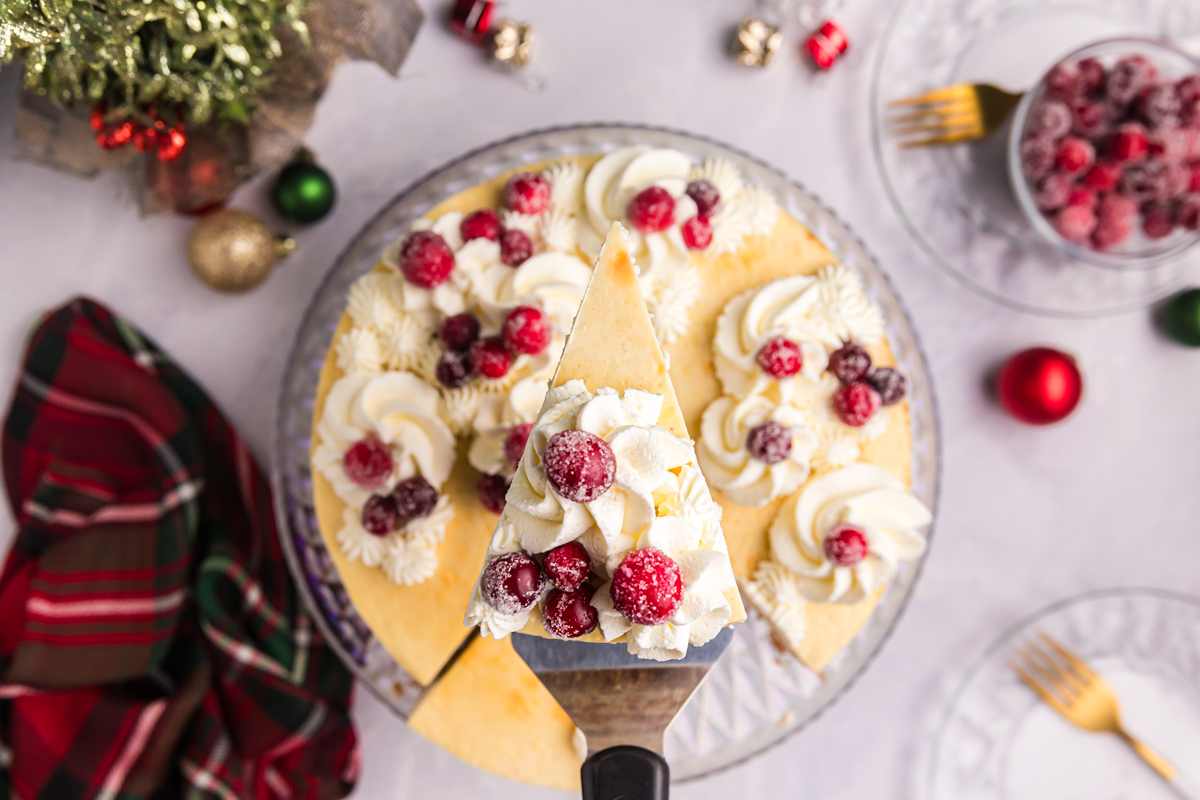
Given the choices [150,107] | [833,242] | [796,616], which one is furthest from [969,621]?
[150,107]

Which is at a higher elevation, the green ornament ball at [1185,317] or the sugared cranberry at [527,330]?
the green ornament ball at [1185,317]

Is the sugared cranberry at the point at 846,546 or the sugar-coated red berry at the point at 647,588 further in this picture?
the sugared cranberry at the point at 846,546

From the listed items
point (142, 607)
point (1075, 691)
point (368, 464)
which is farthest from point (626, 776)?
point (1075, 691)

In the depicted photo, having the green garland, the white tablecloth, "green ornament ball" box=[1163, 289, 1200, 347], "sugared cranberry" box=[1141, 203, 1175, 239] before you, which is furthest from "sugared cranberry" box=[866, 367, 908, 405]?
the green garland

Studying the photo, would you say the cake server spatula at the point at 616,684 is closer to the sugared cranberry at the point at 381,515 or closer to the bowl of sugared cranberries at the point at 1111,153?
the sugared cranberry at the point at 381,515

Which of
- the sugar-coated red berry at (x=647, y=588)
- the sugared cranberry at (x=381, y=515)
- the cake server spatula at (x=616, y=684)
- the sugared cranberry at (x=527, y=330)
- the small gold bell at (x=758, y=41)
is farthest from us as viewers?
the small gold bell at (x=758, y=41)

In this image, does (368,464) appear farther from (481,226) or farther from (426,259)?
(481,226)

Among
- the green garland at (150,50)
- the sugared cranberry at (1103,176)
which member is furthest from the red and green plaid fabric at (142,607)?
the sugared cranberry at (1103,176)

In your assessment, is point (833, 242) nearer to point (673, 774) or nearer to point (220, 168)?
point (673, 774)
